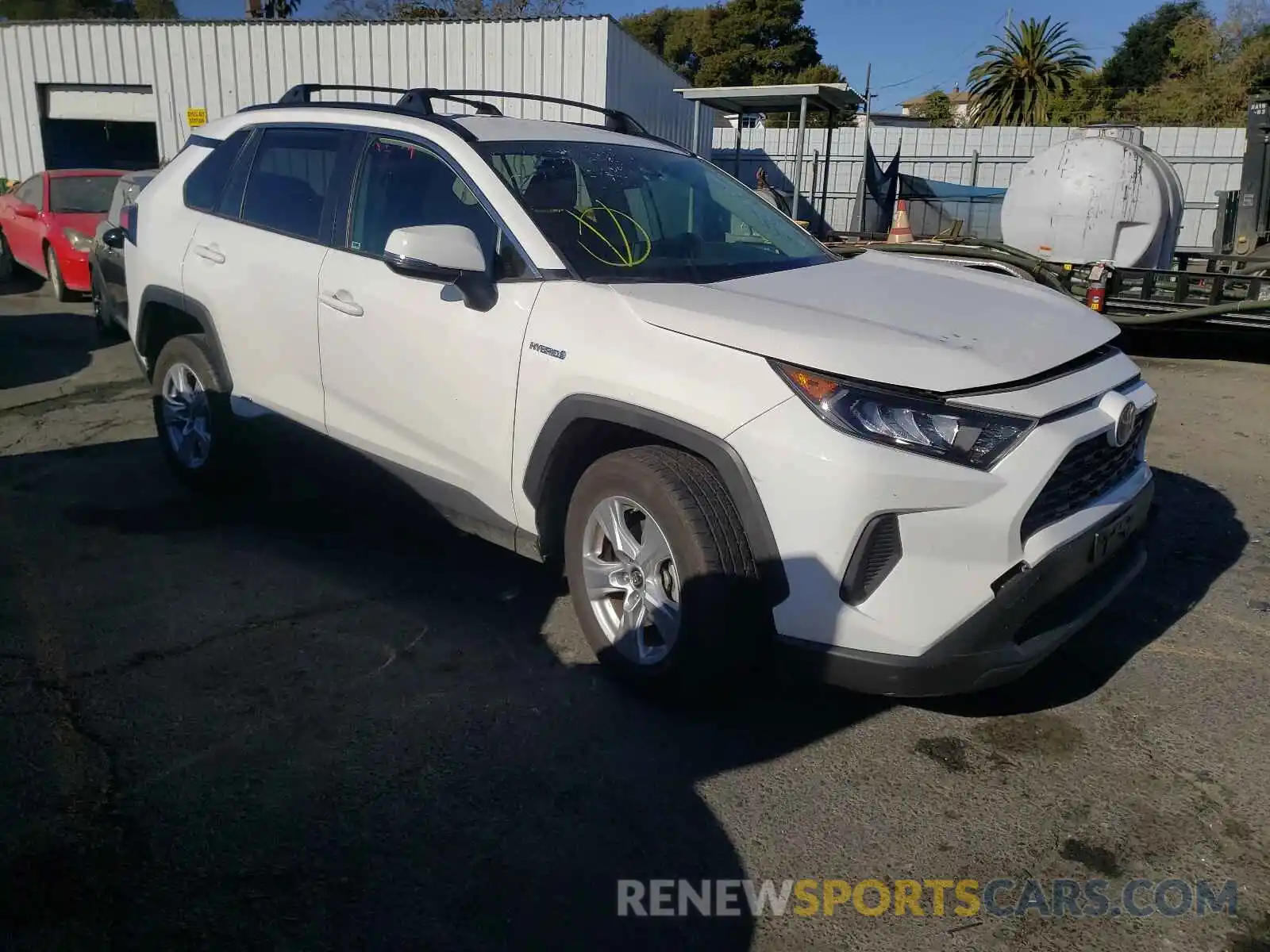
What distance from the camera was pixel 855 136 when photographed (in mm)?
22891

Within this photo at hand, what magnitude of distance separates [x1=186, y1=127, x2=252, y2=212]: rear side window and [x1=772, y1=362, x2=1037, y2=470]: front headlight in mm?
3487

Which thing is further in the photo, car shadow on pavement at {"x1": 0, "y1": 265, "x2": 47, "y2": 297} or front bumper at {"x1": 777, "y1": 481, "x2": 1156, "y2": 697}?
car shadow on pavement at {"x1": 0, "y1": 265, "x2": 47, "y2": 297}

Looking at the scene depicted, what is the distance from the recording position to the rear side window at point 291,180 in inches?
169

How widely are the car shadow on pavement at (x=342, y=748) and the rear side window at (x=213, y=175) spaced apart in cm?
128

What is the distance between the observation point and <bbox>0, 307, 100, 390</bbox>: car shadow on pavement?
8.13m

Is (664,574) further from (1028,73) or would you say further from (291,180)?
(1028,73)

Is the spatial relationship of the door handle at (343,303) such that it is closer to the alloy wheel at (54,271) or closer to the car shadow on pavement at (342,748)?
the car shadow on pavement at (342,748)

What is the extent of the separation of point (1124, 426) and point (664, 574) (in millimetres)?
1446

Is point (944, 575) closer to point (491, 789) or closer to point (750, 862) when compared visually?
point (750, 862)

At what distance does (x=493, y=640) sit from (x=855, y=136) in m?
21.5

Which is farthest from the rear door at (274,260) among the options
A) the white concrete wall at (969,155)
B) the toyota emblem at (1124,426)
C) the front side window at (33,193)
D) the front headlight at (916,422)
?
the white concrete wall at (969,155)

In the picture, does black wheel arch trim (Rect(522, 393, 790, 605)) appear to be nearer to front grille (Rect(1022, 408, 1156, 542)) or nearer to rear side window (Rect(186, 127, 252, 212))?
front grille (Rect(1022, 408, 1156, 542))

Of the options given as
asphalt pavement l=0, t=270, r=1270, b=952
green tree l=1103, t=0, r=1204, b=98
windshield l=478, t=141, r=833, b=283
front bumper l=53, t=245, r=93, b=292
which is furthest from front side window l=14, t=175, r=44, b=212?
green tree l=1103, t=0, r=1204, b=98

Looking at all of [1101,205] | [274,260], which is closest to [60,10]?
[1101,205]
